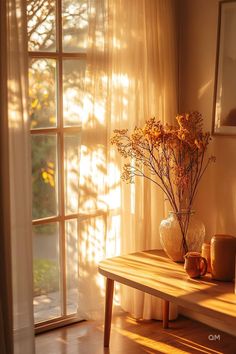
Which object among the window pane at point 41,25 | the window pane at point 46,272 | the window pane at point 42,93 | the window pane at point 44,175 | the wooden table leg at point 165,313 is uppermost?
the window pane at point 41,25

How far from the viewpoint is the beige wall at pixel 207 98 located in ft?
11.9

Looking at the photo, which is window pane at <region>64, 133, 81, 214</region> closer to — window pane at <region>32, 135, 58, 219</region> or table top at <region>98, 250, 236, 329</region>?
window pane at <region>32, 135, 58, 219</region>

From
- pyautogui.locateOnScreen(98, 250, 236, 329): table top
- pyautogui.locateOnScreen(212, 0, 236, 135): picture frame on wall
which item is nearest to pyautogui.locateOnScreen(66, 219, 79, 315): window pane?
pyautogui.locateOnScreen(98, 250, 236, 329): table top

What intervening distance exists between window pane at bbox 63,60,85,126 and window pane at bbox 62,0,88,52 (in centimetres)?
10

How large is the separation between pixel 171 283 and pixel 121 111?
117cm

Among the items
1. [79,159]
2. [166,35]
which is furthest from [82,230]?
[166,35]

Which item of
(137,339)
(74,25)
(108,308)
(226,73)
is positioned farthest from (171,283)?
(74,25)

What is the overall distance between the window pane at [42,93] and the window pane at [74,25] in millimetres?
168

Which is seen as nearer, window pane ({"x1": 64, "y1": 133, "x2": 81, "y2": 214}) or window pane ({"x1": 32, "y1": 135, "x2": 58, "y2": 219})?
window pane ({"x1": 32, "y1": 135, "x2": 58, "y2": 219})

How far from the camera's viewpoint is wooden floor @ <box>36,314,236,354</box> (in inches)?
136

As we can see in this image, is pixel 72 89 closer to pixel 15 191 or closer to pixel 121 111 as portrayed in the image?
pixel 121 111

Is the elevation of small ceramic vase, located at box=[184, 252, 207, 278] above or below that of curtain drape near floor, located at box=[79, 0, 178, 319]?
below

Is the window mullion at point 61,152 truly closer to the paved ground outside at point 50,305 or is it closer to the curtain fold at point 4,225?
the paved ground outside at point 50,305

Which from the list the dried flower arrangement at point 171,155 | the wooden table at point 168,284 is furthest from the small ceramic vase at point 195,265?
the dried flower arrangement at point 171,155
